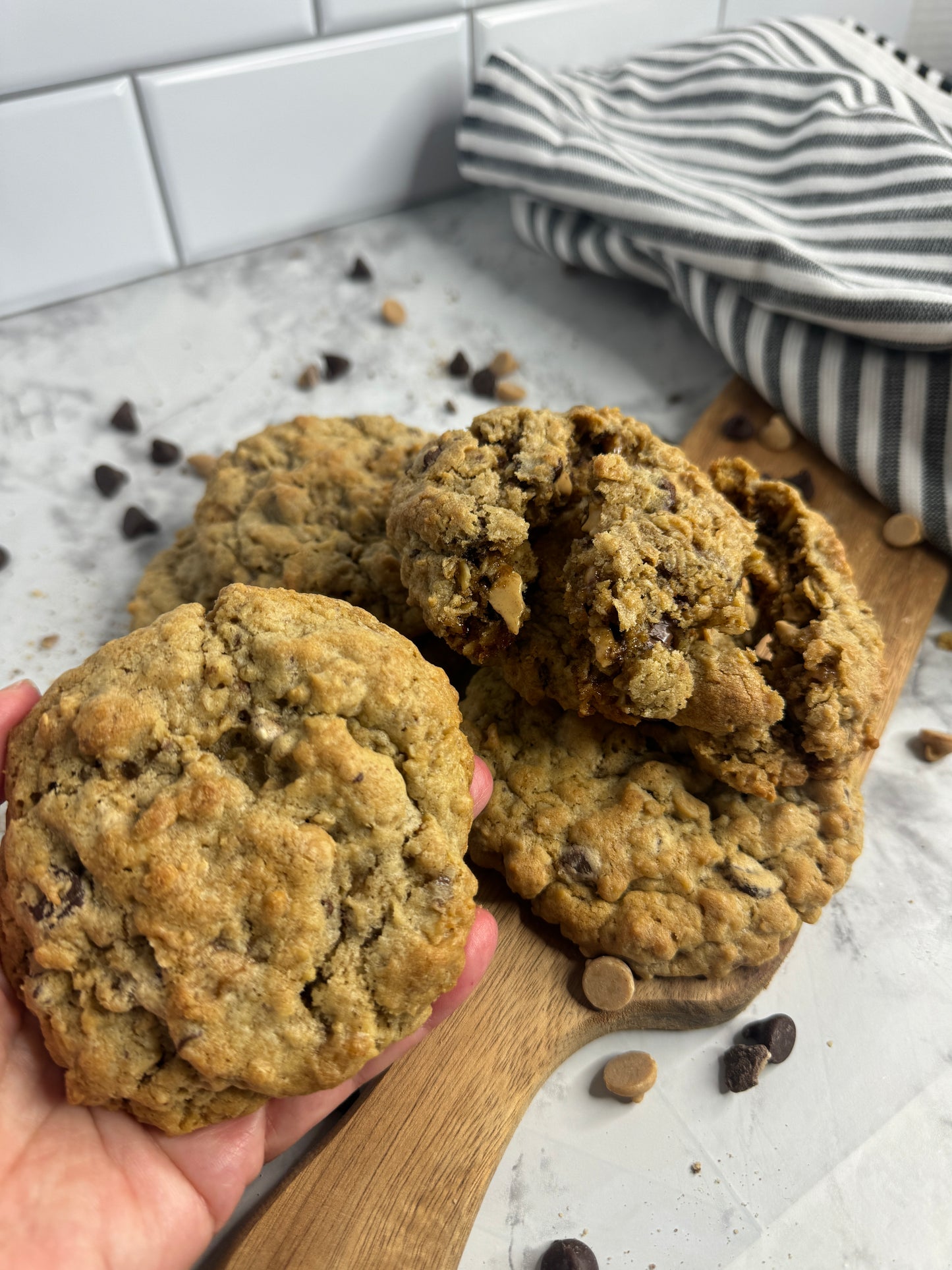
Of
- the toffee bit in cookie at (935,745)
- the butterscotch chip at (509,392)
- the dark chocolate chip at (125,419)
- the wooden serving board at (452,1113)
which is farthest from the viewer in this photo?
the butterscotch chip at (509,392)

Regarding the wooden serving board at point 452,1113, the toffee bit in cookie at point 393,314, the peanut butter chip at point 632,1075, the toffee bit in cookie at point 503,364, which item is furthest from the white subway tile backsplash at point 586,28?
the peanut butter chip at point 632,1075

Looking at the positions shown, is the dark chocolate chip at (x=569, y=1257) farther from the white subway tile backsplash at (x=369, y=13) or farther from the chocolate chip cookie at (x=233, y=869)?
the white subway tile backsplash at (x=369, y=13)

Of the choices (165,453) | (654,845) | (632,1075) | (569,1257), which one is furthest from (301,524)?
(569,1257)

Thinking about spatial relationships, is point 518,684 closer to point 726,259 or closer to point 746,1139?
point 746,1139

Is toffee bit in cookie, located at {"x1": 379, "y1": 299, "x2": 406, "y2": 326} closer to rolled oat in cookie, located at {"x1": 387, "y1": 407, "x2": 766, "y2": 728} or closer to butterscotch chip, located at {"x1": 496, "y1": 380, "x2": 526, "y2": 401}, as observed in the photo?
butterscotch chip, located at {"x1": 496, "y1": 380, "x2": 526, "y2": 401}

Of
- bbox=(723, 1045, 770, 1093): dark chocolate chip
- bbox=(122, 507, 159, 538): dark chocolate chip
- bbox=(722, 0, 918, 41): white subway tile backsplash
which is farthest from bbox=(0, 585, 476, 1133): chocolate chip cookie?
bbox=(722, 0, 918, 41): white subway tile backsplash

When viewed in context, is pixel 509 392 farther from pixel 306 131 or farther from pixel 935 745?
pixel 935 745
